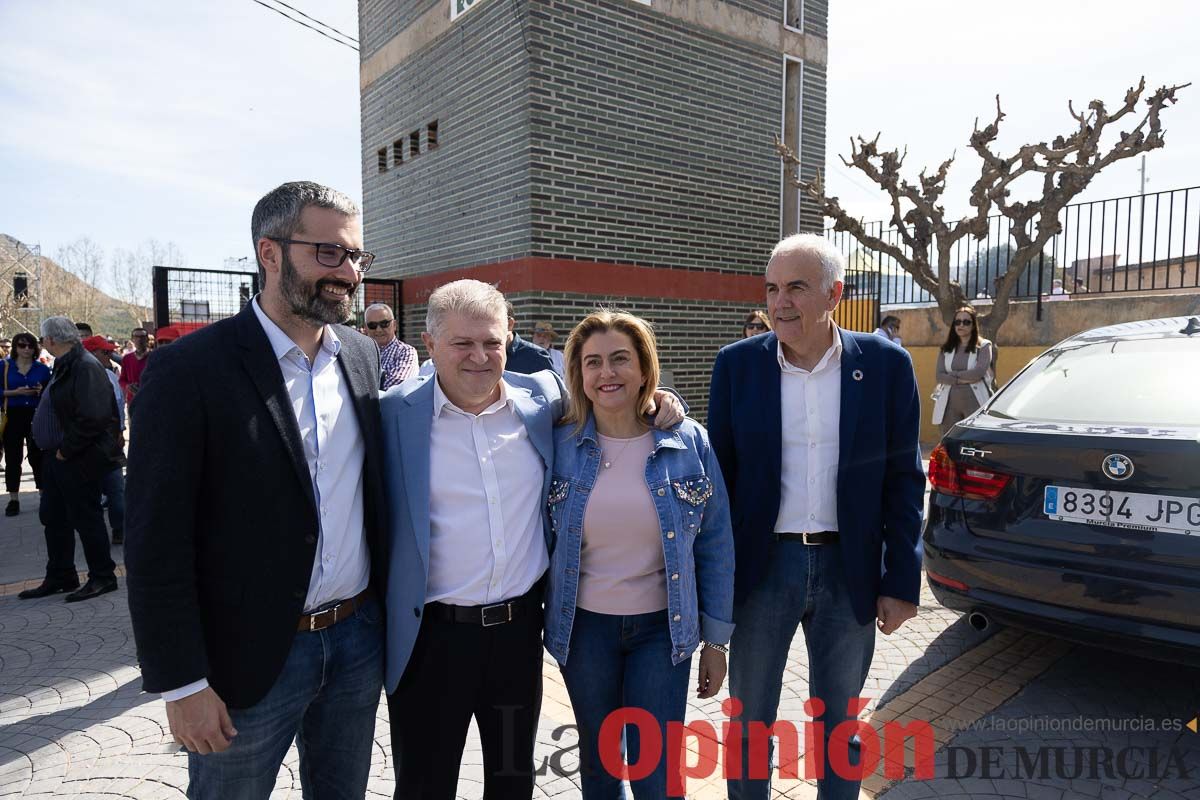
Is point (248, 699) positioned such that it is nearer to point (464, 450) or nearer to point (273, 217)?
point (464, 450)

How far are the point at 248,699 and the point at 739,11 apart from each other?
10302 millimetres

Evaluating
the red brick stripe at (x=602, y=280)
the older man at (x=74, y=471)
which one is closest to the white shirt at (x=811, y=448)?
the older man at (x=74, y=471)

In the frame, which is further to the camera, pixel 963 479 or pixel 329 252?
pixel 963 479

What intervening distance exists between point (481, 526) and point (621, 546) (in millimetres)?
418

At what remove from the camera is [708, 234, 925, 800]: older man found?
2.26 meters

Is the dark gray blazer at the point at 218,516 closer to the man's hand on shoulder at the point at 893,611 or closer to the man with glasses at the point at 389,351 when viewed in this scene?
the man's hand on shoulder at the point at 893,611

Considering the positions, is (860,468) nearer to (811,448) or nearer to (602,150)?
(811,448)

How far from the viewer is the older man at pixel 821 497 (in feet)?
7.41

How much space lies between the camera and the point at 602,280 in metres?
8.67

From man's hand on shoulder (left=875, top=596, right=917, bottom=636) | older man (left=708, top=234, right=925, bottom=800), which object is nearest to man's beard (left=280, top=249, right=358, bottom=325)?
older man (left=708, top=234, right=925, bottom=800)

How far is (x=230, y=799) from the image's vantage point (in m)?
1.74

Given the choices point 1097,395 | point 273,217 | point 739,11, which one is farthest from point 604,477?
point 739,11

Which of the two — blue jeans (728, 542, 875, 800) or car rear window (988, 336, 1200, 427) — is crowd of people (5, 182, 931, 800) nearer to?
blue jeans (728, 542, 875, 800)

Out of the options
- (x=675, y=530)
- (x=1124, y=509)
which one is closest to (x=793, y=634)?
(x=675, y=530)
